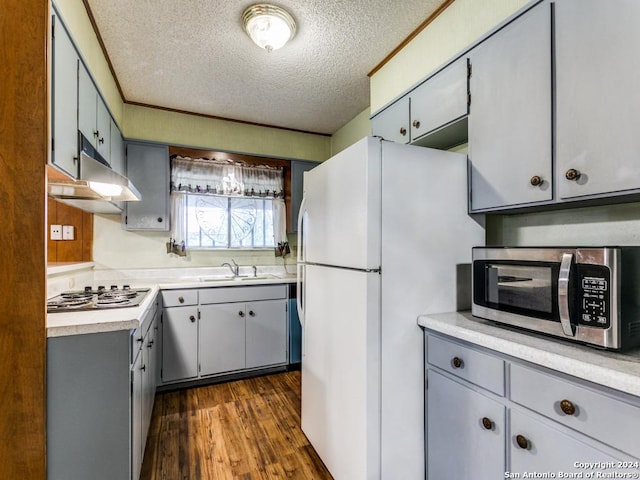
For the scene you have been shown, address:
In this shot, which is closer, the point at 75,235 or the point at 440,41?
the point at 440,41

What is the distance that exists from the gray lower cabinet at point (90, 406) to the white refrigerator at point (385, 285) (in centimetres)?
96

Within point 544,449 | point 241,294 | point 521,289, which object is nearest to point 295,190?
point 241,294

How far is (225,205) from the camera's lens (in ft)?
11.7

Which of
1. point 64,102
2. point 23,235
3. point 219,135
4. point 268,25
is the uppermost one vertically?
point 268,25

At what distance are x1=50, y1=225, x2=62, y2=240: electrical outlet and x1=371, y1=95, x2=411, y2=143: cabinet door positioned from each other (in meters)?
2.62

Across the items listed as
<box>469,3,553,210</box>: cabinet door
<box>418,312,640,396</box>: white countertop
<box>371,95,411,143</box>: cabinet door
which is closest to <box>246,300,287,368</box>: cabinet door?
<box>371,95,411,143</box>: cabinet door

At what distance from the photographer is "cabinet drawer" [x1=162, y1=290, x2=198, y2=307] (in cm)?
276

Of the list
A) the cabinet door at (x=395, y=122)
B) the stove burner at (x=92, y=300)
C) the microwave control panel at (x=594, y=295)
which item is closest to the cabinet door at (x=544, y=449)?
the microwave control panel at (x=594, y=295)

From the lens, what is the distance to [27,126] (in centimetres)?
123

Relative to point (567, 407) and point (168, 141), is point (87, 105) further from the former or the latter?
point (567, 407)

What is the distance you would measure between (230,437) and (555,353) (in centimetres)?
195

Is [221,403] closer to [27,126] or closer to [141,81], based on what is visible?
[27,126]

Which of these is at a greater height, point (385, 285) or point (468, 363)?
point (385, 285)

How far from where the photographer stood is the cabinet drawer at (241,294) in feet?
9.44
